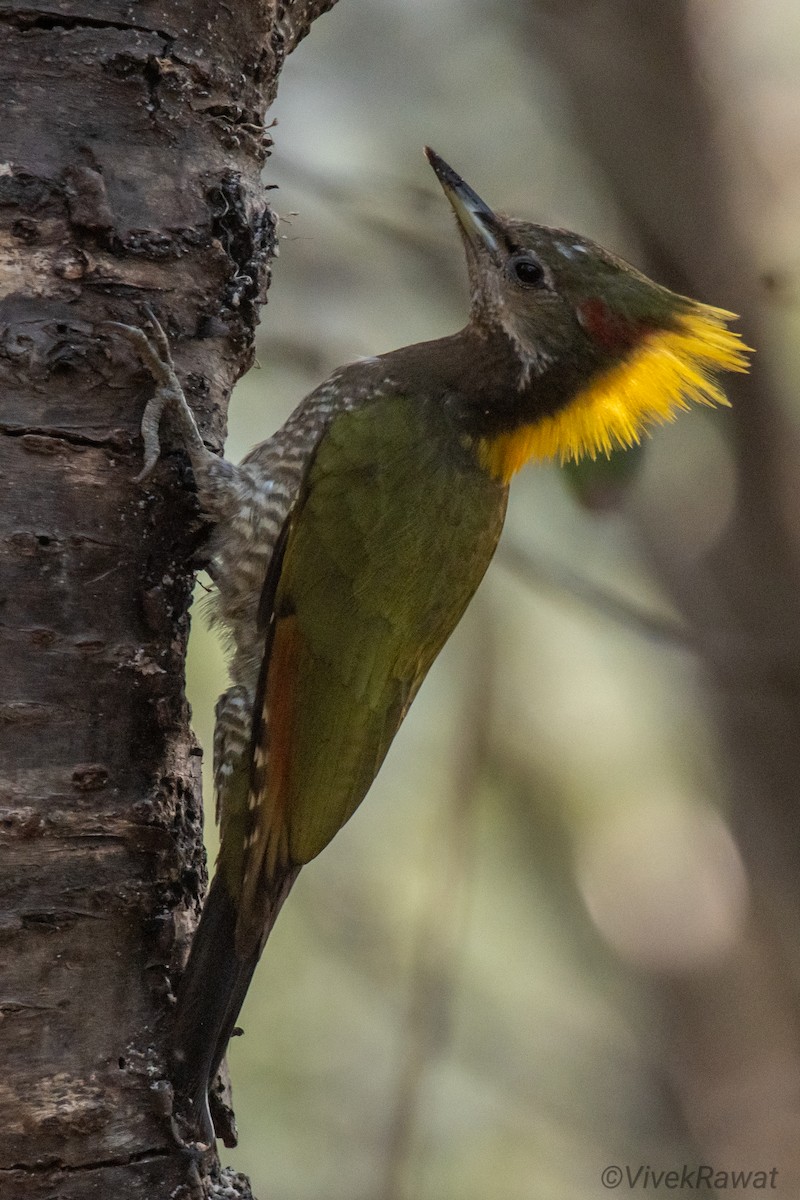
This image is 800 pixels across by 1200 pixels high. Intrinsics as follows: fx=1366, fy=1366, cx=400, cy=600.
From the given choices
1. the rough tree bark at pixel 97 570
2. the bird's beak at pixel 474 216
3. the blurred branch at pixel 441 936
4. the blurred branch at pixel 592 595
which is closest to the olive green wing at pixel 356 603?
the rough tree bark at pixel 97 570

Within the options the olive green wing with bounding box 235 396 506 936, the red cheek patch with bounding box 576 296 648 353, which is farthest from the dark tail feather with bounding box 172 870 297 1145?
the red cheek patch with bounding box 576 296 648 353

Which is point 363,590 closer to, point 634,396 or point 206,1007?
point 634,396

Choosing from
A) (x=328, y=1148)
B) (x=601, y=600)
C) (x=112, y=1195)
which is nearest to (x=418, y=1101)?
(x=328, y=1148)

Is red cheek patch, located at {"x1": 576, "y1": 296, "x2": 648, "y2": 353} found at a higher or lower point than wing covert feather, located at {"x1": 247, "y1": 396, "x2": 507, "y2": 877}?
higher

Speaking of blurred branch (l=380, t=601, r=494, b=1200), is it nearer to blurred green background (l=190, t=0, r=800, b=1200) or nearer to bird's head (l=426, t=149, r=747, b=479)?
blurred green background (l=190, t=0, r=800, b=1200)

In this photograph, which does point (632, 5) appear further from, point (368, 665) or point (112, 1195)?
point (112, 1195)

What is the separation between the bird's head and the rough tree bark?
2.85 ft

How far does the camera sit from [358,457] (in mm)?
2873

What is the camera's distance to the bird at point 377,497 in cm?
250

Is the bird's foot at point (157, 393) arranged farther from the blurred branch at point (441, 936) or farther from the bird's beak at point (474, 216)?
the blurred branch at point (441, 936)

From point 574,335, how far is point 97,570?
54.7 inches

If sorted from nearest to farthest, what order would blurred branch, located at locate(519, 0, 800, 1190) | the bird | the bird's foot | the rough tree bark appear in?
the rough tree bark < the bird's foot < the bird < blurred branch, located at locate(519, 0, 800, 1190)

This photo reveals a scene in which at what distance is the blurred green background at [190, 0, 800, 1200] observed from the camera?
414 cm

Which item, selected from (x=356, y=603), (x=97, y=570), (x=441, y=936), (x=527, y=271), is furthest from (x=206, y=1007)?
(x=441, y=936)
